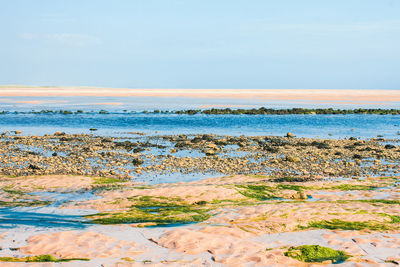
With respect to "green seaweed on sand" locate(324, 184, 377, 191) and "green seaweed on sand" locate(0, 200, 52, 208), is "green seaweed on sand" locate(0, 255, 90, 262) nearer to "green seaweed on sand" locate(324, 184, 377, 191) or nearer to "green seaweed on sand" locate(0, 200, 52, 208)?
"green seaweed on sand" locate(0, 200, 52, 208)

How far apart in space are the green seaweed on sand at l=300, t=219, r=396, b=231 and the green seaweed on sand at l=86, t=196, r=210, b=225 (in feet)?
8.54

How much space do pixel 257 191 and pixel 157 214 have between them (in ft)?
12.2

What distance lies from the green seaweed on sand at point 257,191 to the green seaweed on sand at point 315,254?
4.23 m

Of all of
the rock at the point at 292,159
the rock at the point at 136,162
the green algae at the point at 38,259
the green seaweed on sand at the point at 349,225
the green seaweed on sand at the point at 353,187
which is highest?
the rock at the point at 292,159

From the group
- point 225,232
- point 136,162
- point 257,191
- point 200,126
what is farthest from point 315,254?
point 200,126

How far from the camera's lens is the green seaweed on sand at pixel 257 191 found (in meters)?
12.8

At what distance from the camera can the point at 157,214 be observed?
10812mm

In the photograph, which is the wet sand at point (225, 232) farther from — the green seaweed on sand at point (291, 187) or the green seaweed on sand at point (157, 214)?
the green seaweed on sand at point (157, 214)

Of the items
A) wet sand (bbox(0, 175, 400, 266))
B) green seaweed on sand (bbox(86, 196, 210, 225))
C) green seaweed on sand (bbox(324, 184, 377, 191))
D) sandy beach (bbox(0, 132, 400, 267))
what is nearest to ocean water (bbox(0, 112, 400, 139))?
sandy beach (bbox(0, 132, 400, 267))

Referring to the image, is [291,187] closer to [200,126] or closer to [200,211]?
[200,211]

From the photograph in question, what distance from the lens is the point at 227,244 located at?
8.63 metres

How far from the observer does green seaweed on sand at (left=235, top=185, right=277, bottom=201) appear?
12.8 m

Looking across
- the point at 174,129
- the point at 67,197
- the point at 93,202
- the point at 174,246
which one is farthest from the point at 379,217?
the point at 174,129

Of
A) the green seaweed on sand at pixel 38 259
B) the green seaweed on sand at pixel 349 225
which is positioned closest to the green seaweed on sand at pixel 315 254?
the green seaweed on sand at pixel 349 225
